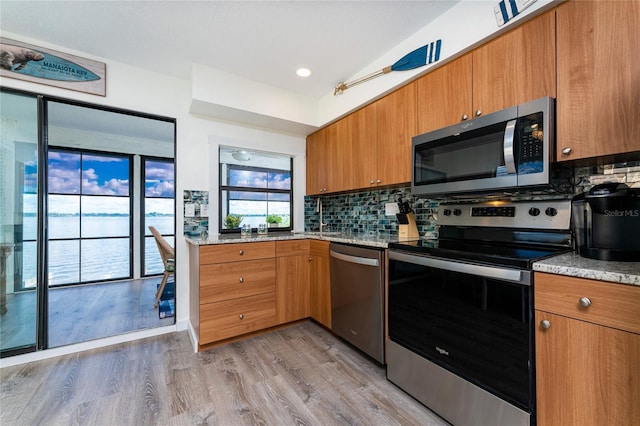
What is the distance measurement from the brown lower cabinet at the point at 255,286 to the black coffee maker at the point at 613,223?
1723mm

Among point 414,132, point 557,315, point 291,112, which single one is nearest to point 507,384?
point 557,315

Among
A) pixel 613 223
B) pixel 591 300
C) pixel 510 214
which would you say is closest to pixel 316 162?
pixel 510 214

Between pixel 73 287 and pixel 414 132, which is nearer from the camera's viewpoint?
pixel 414 132

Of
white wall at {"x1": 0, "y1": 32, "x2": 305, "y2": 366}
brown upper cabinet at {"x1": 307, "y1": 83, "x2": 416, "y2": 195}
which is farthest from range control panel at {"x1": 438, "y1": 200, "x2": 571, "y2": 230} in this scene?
white wall at {"x1": 0, "y1": 32, "x2": 305, "y2": 366}

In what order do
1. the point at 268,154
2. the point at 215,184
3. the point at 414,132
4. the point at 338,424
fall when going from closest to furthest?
the point at 338,424 → the point at 414,132 → the point at 215,184 → the point at 268,154

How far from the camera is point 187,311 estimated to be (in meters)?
2.66

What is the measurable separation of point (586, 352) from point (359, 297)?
4.11 feet

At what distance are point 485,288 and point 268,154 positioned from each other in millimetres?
2738

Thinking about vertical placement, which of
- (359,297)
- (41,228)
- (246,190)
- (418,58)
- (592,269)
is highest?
(418,58)

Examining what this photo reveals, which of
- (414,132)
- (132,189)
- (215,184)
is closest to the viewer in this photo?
(414,132)

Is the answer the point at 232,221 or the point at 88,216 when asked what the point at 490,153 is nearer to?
the point at 232,221

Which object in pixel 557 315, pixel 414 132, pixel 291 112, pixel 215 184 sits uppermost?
pixel 291 112

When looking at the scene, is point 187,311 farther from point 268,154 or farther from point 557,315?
point 557,315

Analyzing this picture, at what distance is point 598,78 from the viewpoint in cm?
117
